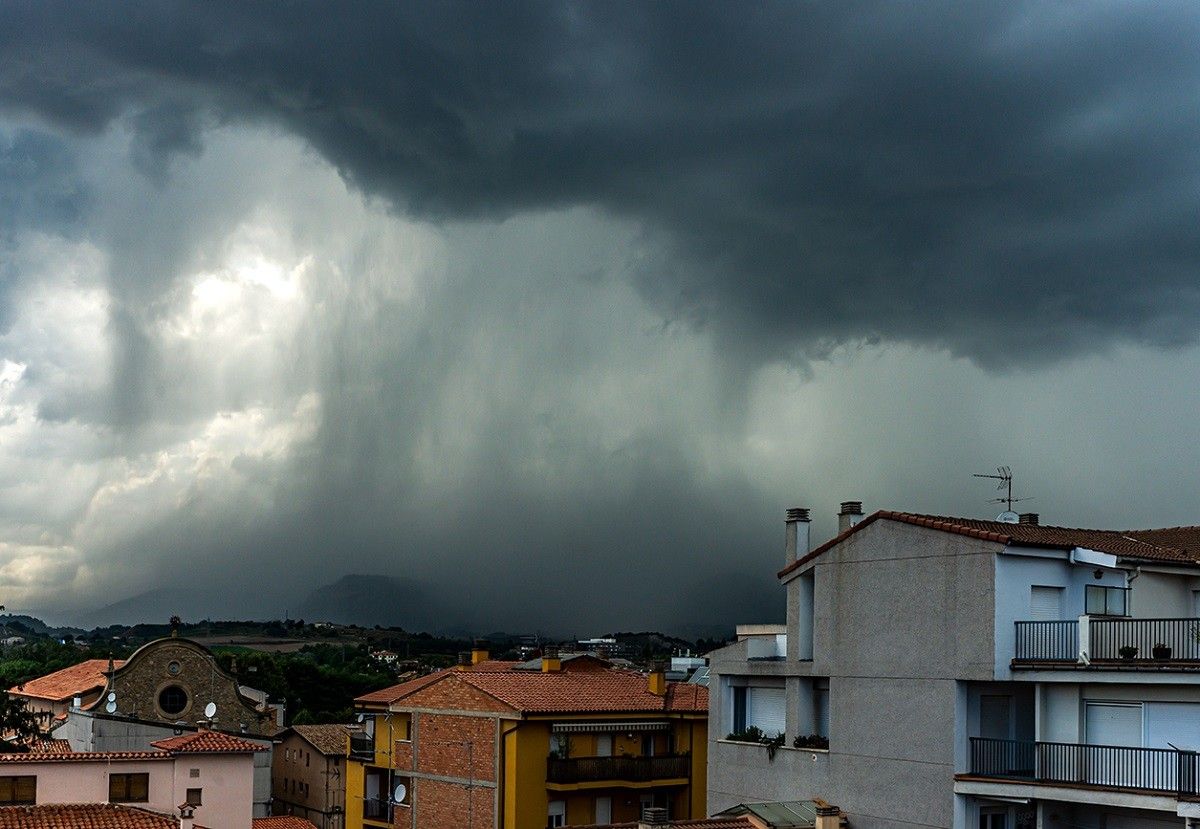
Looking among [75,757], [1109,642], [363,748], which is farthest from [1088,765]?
[363,748]

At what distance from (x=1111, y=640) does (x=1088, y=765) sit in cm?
336

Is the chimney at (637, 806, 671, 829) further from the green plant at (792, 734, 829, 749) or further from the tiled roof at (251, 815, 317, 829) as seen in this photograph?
the tiled roof at (251, 815, 317, 829)

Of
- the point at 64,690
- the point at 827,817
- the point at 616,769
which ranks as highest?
the point at 827,817

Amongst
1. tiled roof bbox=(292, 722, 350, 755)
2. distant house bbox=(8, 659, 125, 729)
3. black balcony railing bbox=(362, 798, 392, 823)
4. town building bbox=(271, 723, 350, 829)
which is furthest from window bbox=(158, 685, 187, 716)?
black balcony railing bbox=(362, 798, 392, 823)

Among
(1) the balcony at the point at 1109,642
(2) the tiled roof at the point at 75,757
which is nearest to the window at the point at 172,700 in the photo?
(2) the tiled roof at the point at 75,757

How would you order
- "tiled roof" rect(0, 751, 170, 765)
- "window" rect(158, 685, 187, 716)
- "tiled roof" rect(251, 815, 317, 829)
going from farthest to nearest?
"window" rect(158, 685, 187, 716) → "tiled roof" rect(251, 815, 317, 829) → "tiled roof" rect(0, 751, 170, 765)

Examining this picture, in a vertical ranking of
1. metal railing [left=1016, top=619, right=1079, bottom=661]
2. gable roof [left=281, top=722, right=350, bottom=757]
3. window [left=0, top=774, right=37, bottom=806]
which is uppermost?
metal railing [left=1016, top=619, right=1079, bottom=661]

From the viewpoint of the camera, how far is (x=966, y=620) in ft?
119

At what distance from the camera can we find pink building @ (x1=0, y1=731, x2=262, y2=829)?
39438 millimetres

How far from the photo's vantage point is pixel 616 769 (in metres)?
54.5

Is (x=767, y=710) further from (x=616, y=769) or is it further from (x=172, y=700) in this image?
(x=172, y=700)

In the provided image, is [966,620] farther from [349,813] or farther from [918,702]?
[349,813]

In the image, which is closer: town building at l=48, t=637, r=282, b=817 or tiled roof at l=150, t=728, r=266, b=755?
tiled roof at l=150, t=728, r=266, b=755

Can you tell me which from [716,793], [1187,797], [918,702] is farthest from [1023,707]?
[716,793]
